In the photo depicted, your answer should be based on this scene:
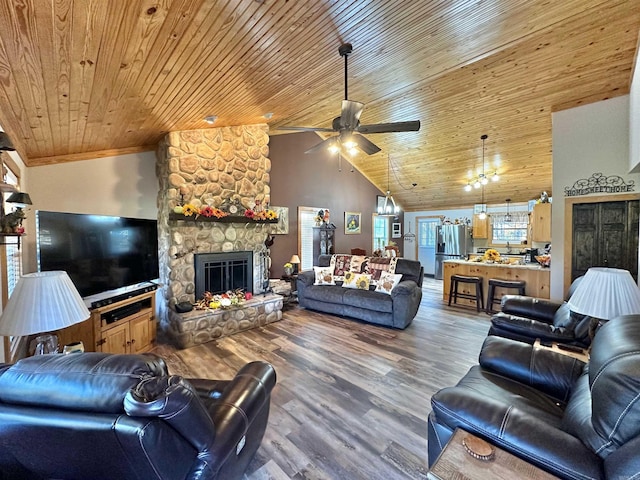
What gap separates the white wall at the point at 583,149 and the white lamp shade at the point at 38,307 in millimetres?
5834

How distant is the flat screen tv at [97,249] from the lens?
2461 millimetres

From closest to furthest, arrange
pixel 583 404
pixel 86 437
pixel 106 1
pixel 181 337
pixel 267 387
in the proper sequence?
pixel 86 437, pixel 583 404, pixel 106 1, pixel 267 387, pixel 181 337

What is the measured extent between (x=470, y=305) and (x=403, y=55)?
4.53 m

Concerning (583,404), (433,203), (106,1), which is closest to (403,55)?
(106,1)

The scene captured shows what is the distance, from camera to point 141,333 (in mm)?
3389

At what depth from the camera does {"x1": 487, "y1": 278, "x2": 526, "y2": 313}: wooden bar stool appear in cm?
476

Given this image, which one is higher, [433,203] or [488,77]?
[488,77]

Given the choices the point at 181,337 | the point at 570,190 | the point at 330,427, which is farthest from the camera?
the point at 570,190

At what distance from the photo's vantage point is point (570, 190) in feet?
13.9

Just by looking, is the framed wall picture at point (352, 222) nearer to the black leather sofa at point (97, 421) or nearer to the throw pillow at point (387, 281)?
the throw pillow at point (387, 281)

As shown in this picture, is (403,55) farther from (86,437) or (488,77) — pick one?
(86,437)

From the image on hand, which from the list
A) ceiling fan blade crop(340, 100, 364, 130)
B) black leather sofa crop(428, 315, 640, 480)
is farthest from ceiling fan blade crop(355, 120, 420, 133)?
black leather sofa crop(428, 315, 640, 480)

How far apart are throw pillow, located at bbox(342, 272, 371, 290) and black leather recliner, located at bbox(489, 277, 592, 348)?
6.57ft

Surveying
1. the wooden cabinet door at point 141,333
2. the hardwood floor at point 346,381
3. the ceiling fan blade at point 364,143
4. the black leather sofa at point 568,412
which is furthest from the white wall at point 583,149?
the wooden cabinet door at point 141,333
